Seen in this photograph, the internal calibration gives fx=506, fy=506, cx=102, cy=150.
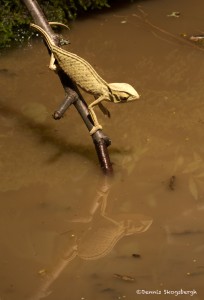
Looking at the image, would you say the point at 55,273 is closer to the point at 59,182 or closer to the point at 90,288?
the point at 90,288

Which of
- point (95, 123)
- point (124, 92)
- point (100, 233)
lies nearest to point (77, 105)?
point (95, 123)

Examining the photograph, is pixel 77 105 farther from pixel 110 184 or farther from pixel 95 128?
pixel 110 184

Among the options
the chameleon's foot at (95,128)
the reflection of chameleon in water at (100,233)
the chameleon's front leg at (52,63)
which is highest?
the chameleon's front leg at (52,63)

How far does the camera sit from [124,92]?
5.68ft

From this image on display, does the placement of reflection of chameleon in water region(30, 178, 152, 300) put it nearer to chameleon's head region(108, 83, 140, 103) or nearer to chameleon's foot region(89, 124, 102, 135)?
chameleon's foot region(89, 124, 102, 135)

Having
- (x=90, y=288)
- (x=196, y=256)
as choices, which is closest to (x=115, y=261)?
(x=90, y=288)

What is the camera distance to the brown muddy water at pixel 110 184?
148 centimetres

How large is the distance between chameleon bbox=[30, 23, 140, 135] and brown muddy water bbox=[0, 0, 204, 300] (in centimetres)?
26

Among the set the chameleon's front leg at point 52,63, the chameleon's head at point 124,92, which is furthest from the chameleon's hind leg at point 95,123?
the chameleon's front leg at point 52,63

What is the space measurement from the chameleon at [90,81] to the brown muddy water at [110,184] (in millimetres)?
265

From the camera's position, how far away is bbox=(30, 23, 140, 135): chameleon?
1742 mm

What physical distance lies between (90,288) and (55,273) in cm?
13

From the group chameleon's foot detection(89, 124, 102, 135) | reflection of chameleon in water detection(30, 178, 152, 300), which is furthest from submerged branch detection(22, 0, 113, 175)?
reflection of chameleon in water detection(30, 178, 152, 300)

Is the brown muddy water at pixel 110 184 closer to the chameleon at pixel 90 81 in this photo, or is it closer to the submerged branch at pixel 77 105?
the submerged branch at pixel 77 105
